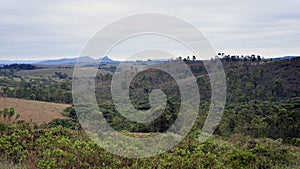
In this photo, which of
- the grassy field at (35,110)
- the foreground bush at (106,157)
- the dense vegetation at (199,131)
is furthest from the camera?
the grassy field at (35,110)

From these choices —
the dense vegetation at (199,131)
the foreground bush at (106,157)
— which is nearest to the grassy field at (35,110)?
the dense vegetation at (199,131)

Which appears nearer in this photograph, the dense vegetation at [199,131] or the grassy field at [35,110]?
the dense vegetation at [199,131]

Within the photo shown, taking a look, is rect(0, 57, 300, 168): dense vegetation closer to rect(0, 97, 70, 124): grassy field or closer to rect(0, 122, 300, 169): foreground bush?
rect(0, 122, 300, 169): foreground bush

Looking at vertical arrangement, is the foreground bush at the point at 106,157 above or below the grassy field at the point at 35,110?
above

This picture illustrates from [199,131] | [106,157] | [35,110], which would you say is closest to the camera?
[106,157]

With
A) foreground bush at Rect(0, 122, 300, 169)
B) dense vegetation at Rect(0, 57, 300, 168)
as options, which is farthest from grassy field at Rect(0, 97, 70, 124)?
foreground bush at Rect(0, 122, 300, 169)

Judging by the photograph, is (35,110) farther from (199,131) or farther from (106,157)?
(106,157)

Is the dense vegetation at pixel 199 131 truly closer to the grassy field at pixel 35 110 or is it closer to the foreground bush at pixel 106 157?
the foreground bush at pixel 106 157

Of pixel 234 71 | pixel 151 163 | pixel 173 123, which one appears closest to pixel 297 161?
pixel 151 163

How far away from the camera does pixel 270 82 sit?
1499 inches

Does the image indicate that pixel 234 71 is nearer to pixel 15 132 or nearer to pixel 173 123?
pixel 173 123

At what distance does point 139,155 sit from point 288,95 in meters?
31.0

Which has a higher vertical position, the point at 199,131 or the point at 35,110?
the point at 199,131

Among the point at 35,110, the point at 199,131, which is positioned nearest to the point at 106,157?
the point at 199,131
